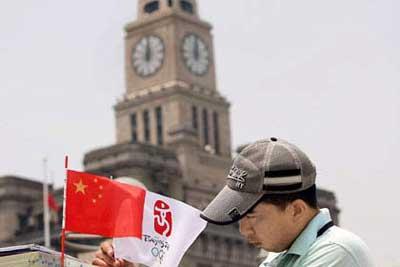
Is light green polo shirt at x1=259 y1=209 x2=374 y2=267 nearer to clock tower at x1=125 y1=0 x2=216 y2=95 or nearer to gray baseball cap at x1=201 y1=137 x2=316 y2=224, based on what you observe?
gray baseball cap at x1=201 y1=137 x2=316 y2=224

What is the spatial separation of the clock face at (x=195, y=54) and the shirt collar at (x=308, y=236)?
122 m

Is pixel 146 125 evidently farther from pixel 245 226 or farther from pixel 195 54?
pixel 245 226

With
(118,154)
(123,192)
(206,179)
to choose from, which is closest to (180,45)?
(206,179)

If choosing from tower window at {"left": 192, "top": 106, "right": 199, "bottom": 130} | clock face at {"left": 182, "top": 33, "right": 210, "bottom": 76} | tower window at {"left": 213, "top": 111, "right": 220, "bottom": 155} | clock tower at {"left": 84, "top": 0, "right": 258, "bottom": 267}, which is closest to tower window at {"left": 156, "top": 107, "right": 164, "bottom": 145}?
clock tower at {"left": 84, "top": 0, "right": 258, "bottom": 267}

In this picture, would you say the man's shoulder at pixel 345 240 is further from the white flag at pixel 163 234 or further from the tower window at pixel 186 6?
the tower window at pixel 186 6

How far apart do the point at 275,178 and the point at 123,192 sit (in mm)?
1320

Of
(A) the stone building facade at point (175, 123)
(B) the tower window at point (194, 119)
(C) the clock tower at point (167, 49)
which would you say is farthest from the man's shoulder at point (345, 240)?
(B) the tower window at point (194, 119)

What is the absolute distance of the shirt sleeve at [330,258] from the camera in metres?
4.77

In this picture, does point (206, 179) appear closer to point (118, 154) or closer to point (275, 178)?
point (118, 154)

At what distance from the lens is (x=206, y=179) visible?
117938mm

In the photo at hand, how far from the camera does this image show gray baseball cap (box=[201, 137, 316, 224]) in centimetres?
486

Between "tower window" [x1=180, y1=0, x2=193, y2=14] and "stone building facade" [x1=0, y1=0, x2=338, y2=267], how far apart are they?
0.31 feet

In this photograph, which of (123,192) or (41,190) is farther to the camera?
(41,190)

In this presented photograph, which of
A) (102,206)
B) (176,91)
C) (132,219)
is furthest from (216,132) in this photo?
(102,206)
